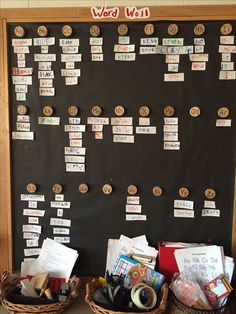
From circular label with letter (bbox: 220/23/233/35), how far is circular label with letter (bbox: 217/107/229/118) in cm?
31

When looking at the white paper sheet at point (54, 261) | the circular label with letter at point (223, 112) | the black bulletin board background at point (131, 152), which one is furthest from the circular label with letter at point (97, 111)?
the white paper sheet at point (54, 261)

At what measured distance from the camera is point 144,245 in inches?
50.5

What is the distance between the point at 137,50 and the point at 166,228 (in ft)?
2.61

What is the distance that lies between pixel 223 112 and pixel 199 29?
362 mm

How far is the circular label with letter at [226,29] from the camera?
1.19 m

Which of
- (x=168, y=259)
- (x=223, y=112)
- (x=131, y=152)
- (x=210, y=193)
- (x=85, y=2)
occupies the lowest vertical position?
(x=168, y=259)

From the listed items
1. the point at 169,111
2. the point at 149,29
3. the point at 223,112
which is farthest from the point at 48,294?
the point at 149,29

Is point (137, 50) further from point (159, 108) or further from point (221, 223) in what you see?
point (221, 223)

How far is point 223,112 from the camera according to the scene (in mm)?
1215

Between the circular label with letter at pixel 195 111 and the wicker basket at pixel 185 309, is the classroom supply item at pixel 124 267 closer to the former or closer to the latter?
the wicker basket at pixel 185 309

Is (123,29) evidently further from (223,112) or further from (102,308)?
(102,308)

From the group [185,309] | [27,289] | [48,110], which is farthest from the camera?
[48,110]

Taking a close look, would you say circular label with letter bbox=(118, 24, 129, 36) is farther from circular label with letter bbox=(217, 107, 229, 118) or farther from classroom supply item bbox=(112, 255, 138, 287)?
classroom supply item bbox=(112, 255, 138, 287)

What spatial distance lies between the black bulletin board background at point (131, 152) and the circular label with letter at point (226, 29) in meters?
0.02
